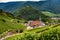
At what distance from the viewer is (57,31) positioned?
52.0 meters

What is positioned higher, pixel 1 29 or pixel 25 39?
pixel 25 39

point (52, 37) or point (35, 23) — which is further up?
point (52, 37)

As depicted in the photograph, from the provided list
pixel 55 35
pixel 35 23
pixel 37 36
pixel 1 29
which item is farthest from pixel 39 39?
pixel 35 23

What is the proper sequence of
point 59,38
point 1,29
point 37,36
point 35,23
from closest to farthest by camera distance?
point 59,38, point 37,36, point 1,29, point 35,23

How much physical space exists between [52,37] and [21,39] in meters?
7.89

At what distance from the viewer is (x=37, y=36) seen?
53.5 metres

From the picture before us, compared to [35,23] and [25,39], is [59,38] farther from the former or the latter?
[35,23]

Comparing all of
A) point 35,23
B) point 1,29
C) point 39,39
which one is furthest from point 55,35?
point 35,23

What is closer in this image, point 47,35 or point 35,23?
point 47,35

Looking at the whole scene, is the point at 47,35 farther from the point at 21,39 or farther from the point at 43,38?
the point at 21,39

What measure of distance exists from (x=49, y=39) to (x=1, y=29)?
269 ft

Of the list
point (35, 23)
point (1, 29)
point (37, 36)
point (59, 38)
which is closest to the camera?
point (59, 38)

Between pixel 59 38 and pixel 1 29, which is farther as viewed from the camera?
pixel 1 29

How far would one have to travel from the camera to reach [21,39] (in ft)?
177
